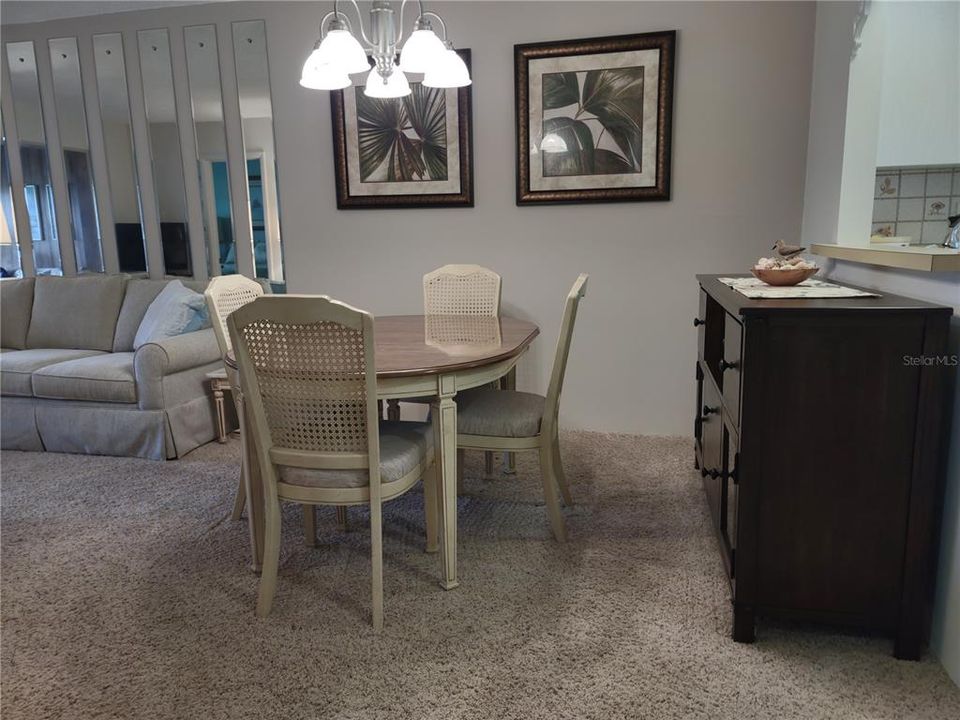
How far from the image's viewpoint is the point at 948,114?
2180 mm

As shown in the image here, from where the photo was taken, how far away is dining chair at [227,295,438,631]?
1.69m

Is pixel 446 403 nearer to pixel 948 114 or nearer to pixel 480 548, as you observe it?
pixel 480 548

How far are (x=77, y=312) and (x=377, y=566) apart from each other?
3.15m

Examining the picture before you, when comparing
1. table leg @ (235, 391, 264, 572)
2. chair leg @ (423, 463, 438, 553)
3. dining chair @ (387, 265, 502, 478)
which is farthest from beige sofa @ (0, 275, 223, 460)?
chair leg @ (423, 463, 438, 553)

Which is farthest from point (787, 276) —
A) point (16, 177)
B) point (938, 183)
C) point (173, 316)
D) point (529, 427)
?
point (16, 177)

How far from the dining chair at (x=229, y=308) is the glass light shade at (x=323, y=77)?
0.73 metres

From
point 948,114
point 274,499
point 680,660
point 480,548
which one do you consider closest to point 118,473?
point 274,499

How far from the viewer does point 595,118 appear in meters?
3.30

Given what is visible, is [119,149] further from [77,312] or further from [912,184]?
[912,184]

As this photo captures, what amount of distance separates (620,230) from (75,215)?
3.48 metres

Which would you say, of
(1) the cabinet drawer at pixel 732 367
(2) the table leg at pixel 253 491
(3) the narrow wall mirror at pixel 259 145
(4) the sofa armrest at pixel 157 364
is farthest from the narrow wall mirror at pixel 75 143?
(1) the cabinet drawer at pixel 732 367

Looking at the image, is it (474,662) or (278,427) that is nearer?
(474,662)

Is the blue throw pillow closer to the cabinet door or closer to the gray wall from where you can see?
the cabinet door

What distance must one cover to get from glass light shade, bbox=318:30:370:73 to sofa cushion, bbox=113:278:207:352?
2.22 metres
